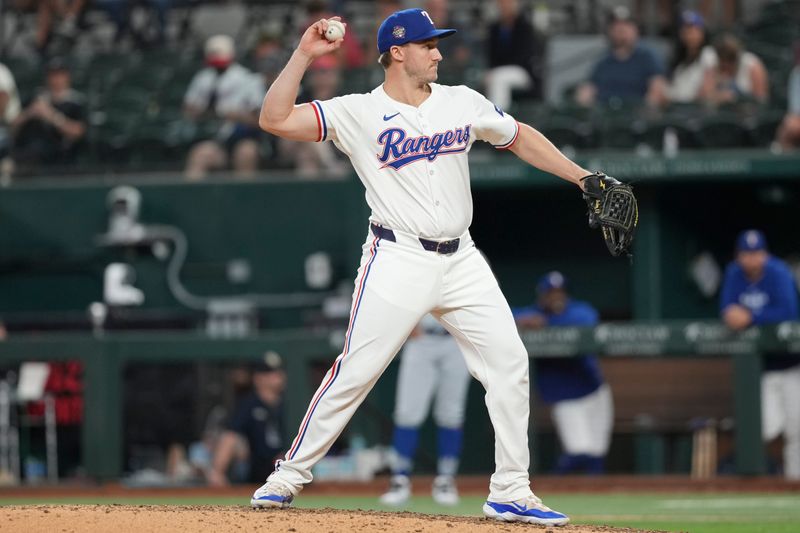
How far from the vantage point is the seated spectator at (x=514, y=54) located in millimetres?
11422

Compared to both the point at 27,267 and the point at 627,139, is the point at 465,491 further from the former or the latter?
the point at 27,267

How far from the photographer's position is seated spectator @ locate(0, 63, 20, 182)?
37.6 ft

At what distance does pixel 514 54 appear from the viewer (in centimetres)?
1158

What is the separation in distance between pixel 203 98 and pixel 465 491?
440cm

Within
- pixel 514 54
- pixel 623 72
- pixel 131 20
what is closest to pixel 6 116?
pixel 131 20

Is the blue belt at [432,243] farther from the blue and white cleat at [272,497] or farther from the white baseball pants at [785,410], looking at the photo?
the white baseball pants at [785,410]

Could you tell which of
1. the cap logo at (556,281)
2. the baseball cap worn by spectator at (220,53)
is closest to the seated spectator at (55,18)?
the baseball cap worn by spectator at (220,53)

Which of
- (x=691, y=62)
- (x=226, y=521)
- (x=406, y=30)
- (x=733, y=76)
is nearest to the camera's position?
(x=226, y=521)

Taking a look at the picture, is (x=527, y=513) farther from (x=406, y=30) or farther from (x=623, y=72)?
(x=623, y=72)

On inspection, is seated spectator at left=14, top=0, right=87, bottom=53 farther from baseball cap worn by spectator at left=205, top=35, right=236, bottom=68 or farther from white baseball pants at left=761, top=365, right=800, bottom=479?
white baseball pants at left=761, top=365, right=800, bottom=479

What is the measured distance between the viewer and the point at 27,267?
11.3 metres

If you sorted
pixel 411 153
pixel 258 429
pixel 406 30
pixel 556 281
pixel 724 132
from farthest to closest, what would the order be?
1. pixel 724 132
2. pixel 556 281
3. pixel 258 429
4. pixel 406 30
5. pixel 411 153

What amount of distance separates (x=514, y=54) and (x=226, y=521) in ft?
24.2

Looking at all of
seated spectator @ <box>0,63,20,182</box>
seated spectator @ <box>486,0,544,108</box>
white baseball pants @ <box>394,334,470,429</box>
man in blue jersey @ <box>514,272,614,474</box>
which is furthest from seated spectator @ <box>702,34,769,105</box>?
seated spectator @ <box>0,63,20,182</box>
